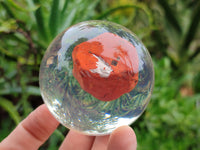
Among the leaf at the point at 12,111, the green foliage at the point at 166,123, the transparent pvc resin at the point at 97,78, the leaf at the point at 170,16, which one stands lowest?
the green foliage at the point at 166,123

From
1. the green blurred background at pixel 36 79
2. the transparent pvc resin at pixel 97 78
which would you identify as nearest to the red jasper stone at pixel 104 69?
the transparent pvc resin at pixel 97 78

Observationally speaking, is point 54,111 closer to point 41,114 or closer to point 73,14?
point 41,114

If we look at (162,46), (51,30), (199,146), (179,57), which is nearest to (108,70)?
(51,30)

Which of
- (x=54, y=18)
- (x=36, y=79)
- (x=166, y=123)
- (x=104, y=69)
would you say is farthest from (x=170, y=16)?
(x=104, y=69)

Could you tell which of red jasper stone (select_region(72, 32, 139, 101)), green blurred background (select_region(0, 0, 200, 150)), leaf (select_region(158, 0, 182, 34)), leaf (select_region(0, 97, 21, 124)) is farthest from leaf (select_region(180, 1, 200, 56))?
leaf (select_region(0, 97, 21, 124))

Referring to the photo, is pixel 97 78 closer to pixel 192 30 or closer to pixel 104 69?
pixel 104 69

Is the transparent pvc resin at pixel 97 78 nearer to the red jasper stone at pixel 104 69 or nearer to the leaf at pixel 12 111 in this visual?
the red jasper stone at pixel 104 69

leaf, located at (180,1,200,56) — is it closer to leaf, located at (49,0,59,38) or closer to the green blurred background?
the green blurred background

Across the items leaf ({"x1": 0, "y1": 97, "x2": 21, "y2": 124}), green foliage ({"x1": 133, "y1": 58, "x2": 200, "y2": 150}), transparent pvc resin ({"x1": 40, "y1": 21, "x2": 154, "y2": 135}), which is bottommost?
green foliage ({"x1": 133, "y1": 58, "x2": 200, "y2": 150})
